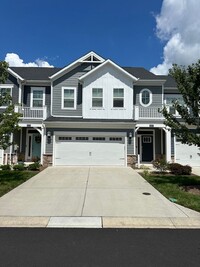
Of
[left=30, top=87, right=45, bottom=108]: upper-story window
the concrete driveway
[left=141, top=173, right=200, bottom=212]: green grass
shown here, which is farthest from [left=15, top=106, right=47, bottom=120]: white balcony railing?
[left=141, top=173, right=200, bottom=212]: green grass

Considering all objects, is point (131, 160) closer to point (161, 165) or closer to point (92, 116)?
point (161, 165)

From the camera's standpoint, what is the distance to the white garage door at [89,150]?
18047 millimetres

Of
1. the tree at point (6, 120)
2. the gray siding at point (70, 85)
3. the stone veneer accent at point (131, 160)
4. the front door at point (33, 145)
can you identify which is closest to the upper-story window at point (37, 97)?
the gray siding at point (70, 85)

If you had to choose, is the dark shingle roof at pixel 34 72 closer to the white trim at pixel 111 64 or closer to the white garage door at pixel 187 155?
the white trim at pixel 111 64

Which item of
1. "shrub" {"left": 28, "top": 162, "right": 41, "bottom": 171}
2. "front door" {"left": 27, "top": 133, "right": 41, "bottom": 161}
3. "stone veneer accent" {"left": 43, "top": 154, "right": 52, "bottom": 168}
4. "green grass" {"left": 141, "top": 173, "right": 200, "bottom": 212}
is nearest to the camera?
"green grass" {"left": 141, "top": 173, "right": 200, "bottom": 212}

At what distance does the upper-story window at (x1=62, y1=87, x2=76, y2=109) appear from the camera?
64.7ft

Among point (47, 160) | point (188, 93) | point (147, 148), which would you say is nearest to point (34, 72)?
point (47, 160)

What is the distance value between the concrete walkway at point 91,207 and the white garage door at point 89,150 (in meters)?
6.68

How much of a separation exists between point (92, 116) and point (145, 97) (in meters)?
4.78

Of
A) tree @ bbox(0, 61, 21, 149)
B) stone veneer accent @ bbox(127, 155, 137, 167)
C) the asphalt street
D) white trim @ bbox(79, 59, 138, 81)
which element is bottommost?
the asphalt street

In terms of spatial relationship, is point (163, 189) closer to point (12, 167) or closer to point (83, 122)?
point (83, 122)

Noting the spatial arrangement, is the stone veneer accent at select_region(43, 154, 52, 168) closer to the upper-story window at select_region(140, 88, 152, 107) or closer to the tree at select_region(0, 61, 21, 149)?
the tree at select_region(0, 61, 21, 149)

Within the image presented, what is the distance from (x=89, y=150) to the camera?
18172 mm

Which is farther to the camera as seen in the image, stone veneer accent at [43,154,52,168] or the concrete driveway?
stone veneer accent at [43,154,52,168]
